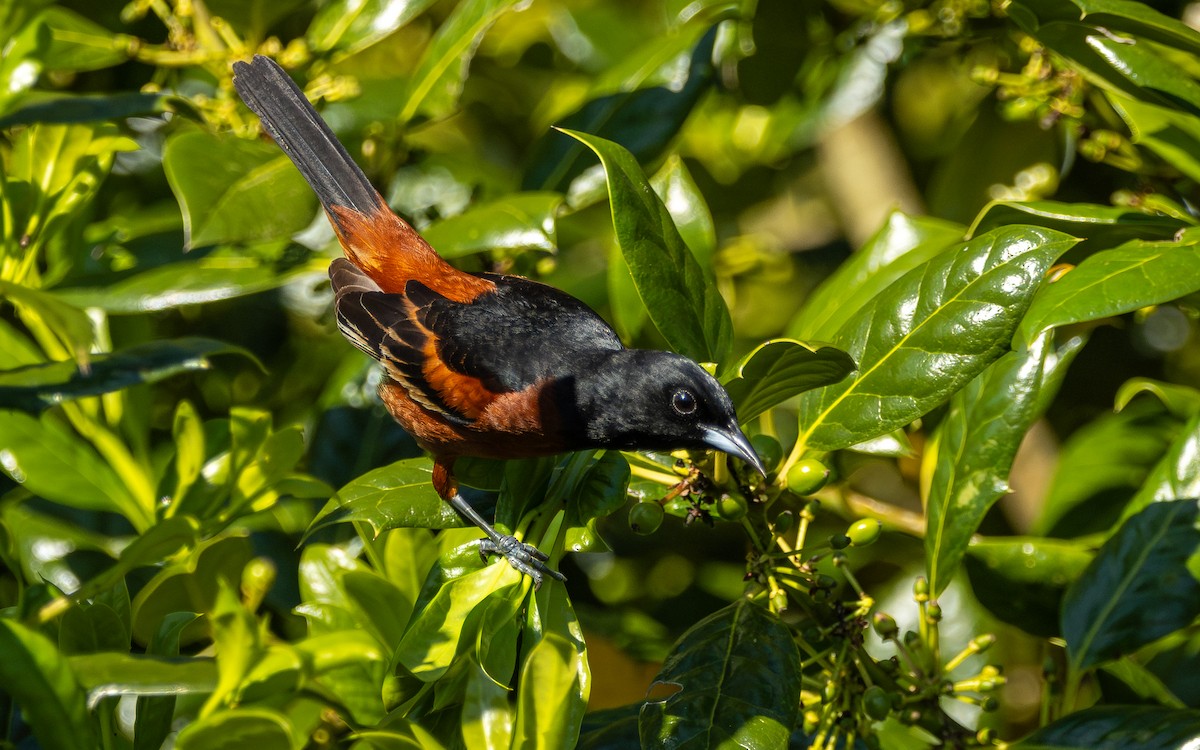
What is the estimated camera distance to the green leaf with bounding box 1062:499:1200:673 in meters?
2.11

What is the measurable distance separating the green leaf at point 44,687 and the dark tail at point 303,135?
5.25 feet

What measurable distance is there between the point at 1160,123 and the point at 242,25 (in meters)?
2.27

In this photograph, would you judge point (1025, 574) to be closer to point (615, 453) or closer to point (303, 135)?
point (615, 453)

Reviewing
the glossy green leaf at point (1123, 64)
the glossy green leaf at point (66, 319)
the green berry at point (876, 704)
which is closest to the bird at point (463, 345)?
the green berry at point (876, 704)

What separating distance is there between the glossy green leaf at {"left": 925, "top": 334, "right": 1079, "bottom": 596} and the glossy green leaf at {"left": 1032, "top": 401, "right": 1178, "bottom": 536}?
47 cm

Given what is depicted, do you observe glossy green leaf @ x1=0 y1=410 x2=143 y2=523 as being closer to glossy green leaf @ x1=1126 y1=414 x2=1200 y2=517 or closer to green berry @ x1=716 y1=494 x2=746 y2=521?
green berry @ x1=716 y1=494 x2=746 y2=521

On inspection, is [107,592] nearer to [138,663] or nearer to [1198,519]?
[138,663]

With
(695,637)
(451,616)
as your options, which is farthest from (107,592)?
(695,637)

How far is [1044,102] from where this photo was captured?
2500 millimetres

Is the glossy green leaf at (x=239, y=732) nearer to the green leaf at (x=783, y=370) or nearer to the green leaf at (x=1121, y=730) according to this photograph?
the green leaf at (x=783, y=370)

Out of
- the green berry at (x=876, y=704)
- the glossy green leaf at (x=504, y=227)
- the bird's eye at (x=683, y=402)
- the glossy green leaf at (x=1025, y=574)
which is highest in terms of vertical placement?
the glossy green leaf at (x=504, y=227)

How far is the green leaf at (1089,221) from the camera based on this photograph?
2096mm

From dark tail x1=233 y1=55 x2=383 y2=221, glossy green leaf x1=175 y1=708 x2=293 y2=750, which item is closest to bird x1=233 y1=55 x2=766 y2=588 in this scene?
dark tail x1=233 y1=55 x2=383 y2=221

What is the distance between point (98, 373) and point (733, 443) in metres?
1.29
